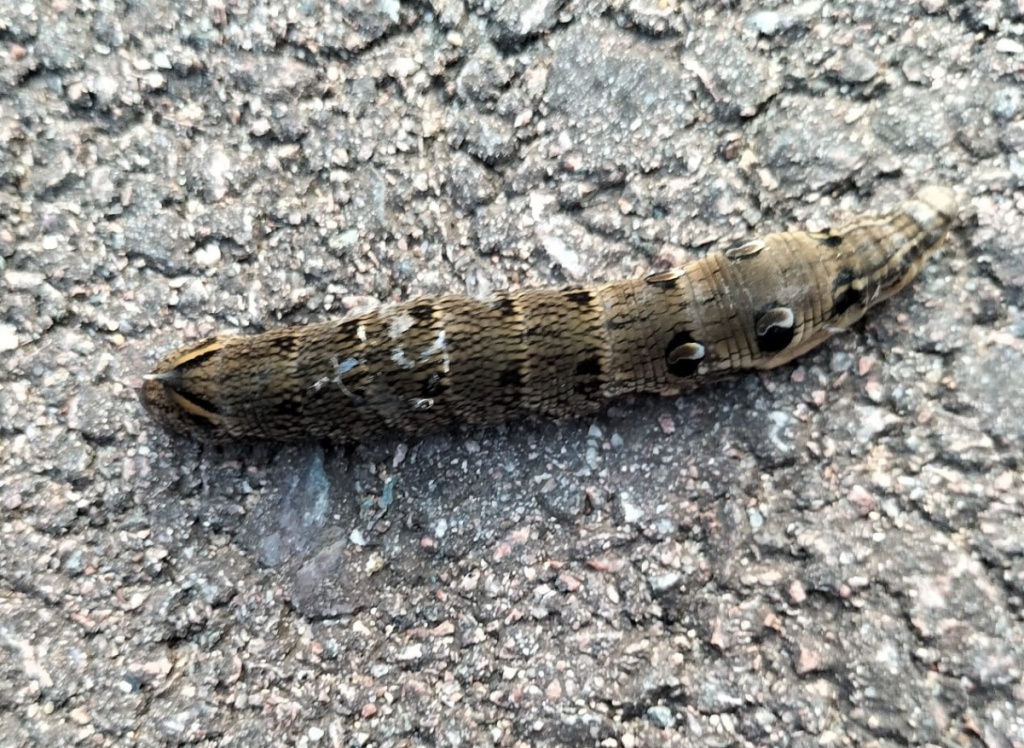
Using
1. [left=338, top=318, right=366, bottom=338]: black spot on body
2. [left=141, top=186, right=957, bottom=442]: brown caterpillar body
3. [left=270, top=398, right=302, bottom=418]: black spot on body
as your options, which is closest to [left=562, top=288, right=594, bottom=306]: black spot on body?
[left=141, top=186, right=957, bottom=442]: brown caterpillar body

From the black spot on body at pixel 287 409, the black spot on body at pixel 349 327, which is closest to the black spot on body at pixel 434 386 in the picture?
the black spot on body at pixel 349 327

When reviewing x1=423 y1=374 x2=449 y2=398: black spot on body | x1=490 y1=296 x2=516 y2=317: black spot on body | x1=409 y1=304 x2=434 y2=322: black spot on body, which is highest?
x1=409 y1=304 x2=434 y2=322: black spot on body

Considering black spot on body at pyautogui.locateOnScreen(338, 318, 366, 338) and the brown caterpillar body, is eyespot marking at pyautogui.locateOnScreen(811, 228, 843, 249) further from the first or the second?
black spot on body at pyautogui.locateOnScreen(338, 318, 366, 338)

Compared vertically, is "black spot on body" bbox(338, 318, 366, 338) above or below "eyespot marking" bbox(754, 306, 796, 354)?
above

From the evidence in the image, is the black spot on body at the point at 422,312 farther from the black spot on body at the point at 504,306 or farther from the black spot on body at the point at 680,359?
the black spot on body at the point at 680,359

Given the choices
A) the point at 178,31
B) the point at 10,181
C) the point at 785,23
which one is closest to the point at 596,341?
the point at 785,23

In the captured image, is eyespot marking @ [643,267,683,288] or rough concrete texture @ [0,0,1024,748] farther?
eyespot marking @ [643,267,683,288]

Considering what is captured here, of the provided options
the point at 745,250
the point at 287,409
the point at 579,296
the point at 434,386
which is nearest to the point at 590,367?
the point at 579,296
